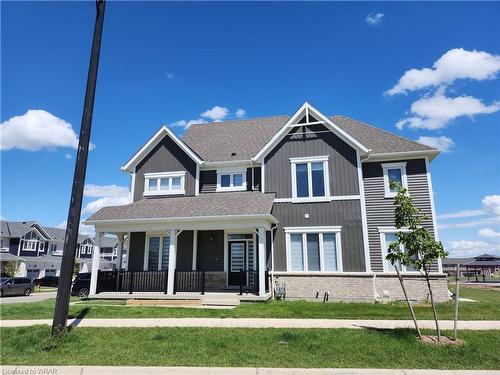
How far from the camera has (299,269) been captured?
16672 mm

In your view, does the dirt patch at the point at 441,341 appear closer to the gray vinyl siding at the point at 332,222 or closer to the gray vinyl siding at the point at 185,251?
the gray vinyl siding at the point at 332,222

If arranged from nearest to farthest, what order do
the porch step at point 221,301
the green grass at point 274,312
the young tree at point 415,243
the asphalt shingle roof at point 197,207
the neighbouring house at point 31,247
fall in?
the young tree at point 415,243 → the green grass at point 274,312 → the porch step at point 221,301 → the asphalt shingle roof at point 197,207 → the neighbouring house at point 31,247

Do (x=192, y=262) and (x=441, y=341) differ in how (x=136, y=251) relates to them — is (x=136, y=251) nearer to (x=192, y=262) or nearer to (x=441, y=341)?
(x=192, y=262)

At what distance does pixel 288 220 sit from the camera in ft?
57.0

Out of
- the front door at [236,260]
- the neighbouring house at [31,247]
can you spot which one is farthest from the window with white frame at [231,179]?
the neighbouring house at [31,247]

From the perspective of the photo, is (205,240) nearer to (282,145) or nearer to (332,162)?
(282,145)

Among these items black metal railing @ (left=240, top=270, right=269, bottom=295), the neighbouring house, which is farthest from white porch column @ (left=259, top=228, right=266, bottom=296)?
the neighbouring house

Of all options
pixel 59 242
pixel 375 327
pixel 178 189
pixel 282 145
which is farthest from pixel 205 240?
pixel 59 242

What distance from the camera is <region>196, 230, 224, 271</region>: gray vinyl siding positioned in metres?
18.1

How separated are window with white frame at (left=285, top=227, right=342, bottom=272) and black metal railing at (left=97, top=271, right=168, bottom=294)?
6330 millimetres

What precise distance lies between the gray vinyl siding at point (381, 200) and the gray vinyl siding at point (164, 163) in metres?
9.90

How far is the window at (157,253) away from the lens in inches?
739

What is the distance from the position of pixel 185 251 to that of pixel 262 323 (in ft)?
30.1

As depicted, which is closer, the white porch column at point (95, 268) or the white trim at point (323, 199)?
the white porch column at point (95, 268)
